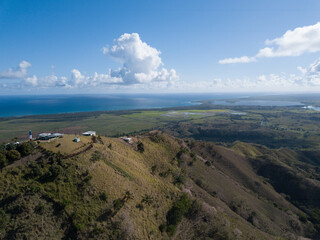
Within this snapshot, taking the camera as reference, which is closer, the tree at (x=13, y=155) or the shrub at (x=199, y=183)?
the tree at (x=13, y=155)

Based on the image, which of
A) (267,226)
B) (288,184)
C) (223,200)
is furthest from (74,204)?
(288,184)

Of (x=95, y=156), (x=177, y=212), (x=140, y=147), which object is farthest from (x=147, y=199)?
(x=140, y=147)

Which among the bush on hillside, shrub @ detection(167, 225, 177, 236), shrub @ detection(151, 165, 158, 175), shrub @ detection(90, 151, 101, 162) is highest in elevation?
shrub @ detection(90, 151, 101, 162)

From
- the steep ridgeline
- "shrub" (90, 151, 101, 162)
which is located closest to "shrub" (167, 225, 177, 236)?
the steep ridgeline

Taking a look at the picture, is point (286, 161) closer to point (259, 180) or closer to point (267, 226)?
point (259, 180)

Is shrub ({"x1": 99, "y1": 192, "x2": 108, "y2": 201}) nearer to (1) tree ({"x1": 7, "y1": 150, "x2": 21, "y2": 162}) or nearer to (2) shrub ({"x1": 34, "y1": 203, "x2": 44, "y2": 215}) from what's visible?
(2) shrub ({"x1": 34, "y1": 203, "x2": 44, "y2": 215})

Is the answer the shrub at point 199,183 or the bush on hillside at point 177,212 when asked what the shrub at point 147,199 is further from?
the shrub at point 199,183

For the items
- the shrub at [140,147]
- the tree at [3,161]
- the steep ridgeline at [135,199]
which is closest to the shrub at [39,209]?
the steep ridgeline at [135,199]
